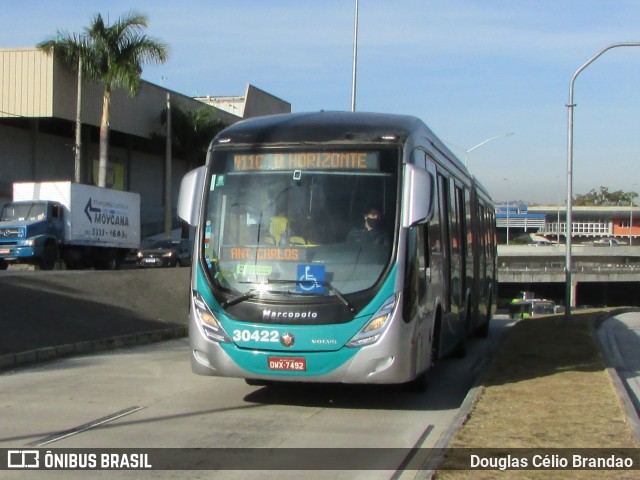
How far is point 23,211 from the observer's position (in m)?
33.2

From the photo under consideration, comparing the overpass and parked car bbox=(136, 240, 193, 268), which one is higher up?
parked car bbox=(136, 240, 193, 268)

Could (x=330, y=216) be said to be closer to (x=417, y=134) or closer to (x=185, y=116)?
(x=417, y=134)

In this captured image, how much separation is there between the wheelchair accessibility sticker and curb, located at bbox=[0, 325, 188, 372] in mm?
5696

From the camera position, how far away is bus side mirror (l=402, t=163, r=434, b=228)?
9586mm

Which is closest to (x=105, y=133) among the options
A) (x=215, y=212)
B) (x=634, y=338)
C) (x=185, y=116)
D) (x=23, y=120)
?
(x=23, y=120)

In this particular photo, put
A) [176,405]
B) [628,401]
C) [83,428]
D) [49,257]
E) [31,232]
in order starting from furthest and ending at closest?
1. [49,257]
2. [31,232]
3. [176,405]
4. [628,401]
5. [83,428]

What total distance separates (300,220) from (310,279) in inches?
28.0

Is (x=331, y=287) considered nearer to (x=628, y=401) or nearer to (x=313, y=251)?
(x=313, y=251)

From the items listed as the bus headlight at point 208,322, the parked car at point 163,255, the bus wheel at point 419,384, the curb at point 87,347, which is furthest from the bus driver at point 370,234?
the parked car at point 163,255

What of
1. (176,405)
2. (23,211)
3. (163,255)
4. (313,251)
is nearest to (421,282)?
(313,251)

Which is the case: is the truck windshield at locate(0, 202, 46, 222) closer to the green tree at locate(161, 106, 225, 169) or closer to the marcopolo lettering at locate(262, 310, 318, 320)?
the green tree at locate(161, 106, 225, 169)

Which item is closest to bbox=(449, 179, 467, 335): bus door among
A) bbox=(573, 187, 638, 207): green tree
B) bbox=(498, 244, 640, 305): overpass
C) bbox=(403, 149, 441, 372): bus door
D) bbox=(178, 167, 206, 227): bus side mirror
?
bbox=(403, 149, 441, 372): bus door

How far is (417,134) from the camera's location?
419 inches

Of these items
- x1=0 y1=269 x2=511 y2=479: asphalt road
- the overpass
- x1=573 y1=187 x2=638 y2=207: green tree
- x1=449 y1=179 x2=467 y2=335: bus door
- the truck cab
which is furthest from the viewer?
x1=573 y1=187 x2=638 y2=207: green tree
